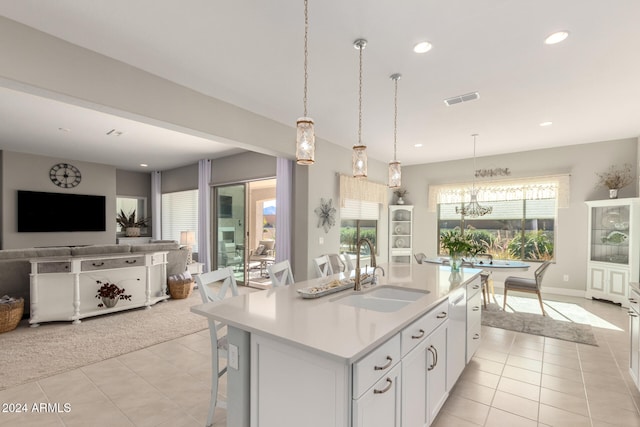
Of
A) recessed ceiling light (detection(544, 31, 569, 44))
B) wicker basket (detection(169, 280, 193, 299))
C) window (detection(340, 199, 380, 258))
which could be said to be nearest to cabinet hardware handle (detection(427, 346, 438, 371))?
recessed ceiling light (detection(544, 31, 569, 44))

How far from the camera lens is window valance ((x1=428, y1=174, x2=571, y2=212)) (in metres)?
5.63

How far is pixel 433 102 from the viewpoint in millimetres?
3535

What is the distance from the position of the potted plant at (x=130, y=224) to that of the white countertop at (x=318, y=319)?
7.69 metres

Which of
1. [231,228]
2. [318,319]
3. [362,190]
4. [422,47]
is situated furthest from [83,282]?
[422,47]

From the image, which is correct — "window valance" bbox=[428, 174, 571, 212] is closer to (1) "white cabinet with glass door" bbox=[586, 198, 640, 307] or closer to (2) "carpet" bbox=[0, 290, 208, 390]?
(1) "white cabinet with glass door" bbox=[586, 198, 640, 307]

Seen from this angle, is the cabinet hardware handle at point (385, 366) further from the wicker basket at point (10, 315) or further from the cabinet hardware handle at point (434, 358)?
the wicker basket at point (10, 315)

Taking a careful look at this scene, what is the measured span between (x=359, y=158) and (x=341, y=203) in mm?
2982

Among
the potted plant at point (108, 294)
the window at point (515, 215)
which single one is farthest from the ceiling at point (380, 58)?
the potted plant at point (108, 294)

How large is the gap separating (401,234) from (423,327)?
18.8ft

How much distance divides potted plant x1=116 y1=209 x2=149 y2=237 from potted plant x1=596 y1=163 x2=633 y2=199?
10536 mm

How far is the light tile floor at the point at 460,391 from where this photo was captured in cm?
209

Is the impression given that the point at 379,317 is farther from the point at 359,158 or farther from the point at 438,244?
the point at 438,244

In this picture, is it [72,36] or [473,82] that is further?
[473,82]

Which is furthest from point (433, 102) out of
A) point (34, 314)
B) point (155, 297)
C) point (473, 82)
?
point (34, 314)
